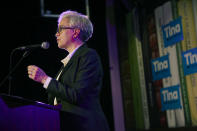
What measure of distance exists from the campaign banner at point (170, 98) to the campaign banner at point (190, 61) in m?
0.18

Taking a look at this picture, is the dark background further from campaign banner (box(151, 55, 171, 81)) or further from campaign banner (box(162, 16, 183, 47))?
campaign banner (box(162, 16, 183, 47))

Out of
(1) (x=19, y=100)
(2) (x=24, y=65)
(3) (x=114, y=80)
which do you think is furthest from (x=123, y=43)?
(1) (x=19, y=100)

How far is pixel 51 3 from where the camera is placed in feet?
10.4

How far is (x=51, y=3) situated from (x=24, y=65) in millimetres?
797

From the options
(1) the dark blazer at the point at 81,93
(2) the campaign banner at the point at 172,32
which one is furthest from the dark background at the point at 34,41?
(1) the dark blazer at the point at 81,93

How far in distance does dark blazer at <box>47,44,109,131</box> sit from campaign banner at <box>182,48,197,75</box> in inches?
48.0

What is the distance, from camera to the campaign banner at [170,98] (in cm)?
238

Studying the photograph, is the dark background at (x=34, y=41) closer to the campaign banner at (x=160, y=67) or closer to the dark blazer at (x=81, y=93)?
the campaign banner at (x=160, y=67)

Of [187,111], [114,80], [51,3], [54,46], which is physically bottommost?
[187,111]

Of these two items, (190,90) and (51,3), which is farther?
(51,3)

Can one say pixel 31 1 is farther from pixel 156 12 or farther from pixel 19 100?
pixel 19 100

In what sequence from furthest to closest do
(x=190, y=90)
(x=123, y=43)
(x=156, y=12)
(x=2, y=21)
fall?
(x=123, y=43) < (x=2, y=21) < (x=156, y=12) < (x=190, y=90)

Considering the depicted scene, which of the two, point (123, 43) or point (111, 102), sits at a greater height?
point (123, 43)

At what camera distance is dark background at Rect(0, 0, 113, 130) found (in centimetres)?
298
